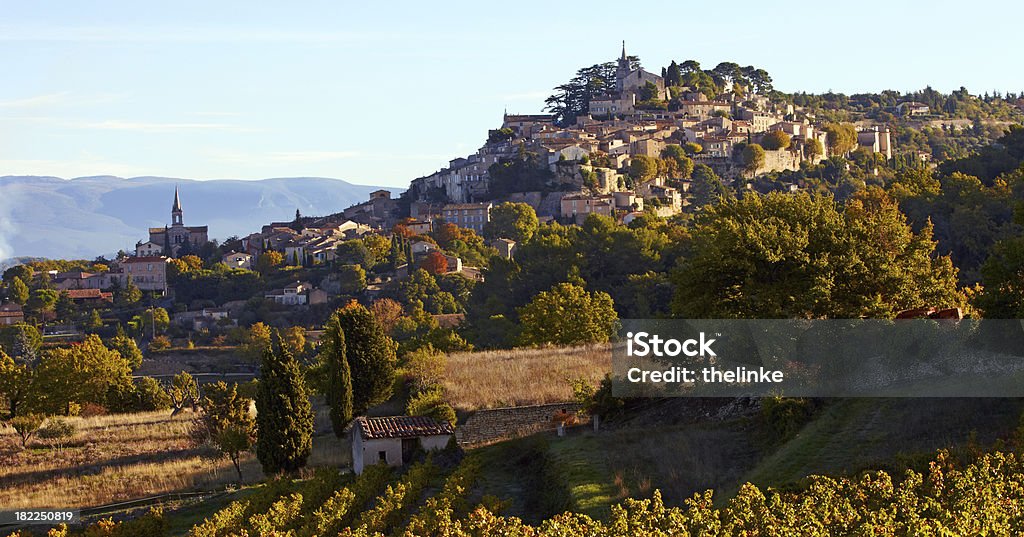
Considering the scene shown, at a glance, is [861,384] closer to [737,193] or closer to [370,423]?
[370,423]

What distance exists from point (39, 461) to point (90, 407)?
45.7 ft

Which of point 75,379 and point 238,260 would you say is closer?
point 75,379

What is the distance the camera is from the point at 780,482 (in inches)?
691

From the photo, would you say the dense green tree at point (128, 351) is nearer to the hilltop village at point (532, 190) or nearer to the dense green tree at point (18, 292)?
the hilltop village at point (532, 190)

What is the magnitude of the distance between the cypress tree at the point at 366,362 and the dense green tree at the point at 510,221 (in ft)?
221

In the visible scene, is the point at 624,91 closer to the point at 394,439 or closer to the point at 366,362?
Answer: the point at 366,362

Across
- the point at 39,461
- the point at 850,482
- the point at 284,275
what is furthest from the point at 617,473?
the point at 284,275

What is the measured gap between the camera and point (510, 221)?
10488 centimetres

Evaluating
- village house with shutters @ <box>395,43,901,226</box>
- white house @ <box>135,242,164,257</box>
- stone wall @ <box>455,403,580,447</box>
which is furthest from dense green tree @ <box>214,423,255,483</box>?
white house @ <box>135,242,164,257</box>

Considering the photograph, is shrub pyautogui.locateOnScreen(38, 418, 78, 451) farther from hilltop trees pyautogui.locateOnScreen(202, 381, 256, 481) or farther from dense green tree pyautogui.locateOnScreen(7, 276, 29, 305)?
dense green tree pyautogui.locateOnScreen(7, 276, 29, 305)

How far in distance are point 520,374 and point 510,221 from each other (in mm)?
70425

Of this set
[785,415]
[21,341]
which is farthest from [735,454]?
[21,341]

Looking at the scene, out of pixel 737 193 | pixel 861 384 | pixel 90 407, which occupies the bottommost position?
pixel 90 407

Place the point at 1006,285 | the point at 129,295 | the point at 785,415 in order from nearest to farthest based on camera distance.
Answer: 1. the point at 785,415
2. the point at 1006,285
3. the point at 129,295
